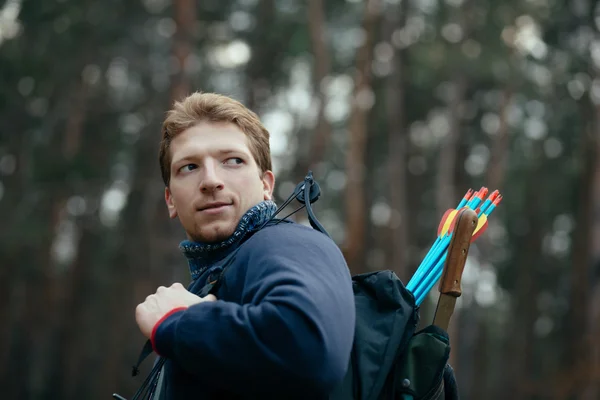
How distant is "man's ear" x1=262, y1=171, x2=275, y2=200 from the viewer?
2531 mm

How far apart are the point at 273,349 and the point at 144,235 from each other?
1002 inches

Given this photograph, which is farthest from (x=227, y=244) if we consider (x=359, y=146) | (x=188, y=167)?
(x=359, y=146)

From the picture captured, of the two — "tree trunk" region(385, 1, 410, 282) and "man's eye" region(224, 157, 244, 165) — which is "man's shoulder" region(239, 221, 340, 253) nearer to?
"man's eye" region(224, 157, 244, 165)

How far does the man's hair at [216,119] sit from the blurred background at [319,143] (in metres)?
13.2

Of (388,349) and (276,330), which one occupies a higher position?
(276,330)

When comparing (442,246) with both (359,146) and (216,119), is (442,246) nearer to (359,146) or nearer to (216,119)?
(216,119)

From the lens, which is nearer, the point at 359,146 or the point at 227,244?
the point at 227,244

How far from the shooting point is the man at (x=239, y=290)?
1.83 m

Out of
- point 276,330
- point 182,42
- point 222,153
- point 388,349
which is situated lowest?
point 388,349

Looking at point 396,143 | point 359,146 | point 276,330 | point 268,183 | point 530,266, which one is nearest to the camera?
point 276,330

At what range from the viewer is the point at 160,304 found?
2043mm

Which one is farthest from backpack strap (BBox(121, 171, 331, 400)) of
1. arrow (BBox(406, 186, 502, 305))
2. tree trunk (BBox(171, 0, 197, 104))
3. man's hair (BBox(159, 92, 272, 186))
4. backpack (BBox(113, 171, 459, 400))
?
tree trunk (BBox(171, 0, 197, 104))

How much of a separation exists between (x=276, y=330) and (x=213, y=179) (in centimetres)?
63

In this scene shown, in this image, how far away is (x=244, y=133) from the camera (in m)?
2.42
